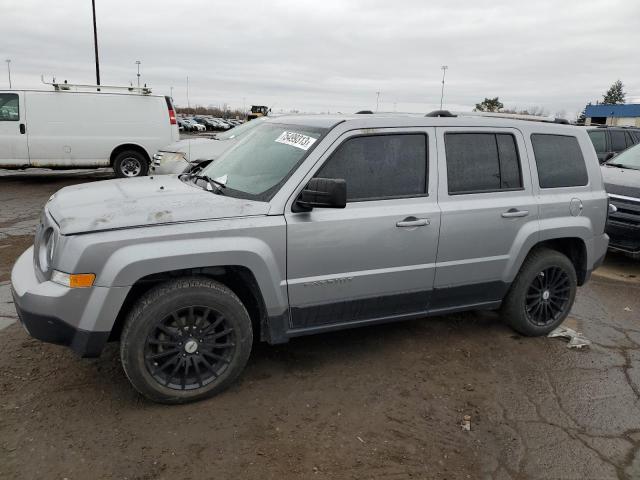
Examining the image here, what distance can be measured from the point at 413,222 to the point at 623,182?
4832 mm

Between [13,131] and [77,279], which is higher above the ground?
[13,131]

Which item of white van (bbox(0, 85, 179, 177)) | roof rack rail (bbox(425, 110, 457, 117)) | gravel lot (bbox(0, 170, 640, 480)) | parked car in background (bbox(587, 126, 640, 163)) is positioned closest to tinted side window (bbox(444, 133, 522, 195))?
roof rack rail (bbox(425, 110, 457, 117))

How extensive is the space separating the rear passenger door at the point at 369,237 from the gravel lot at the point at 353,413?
50 centimetres

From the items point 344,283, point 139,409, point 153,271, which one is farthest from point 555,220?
point 139,409

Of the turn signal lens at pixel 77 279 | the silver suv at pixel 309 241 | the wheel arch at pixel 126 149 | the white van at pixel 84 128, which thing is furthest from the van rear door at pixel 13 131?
the turn signal lens at pixel 77 279

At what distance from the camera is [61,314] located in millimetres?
2875

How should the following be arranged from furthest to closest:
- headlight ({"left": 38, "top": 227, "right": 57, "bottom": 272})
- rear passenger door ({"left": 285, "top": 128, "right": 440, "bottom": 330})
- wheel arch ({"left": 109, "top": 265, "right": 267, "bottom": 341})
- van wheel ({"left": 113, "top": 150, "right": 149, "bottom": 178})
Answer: van wheel ({"left": 113, "top": 150, "right": 149, "bottom": 178}), rear passenger door ({"left": 285, "top": 128, "right": 440, "bottom": 330}), wheel arch ({"left": 109, "top": 265, "right": 267, "bottom": 341}), headlight ({"left": 38, "top": 227, "right": 57, "bottom": 272})

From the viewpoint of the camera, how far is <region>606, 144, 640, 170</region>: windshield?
25.1 feet

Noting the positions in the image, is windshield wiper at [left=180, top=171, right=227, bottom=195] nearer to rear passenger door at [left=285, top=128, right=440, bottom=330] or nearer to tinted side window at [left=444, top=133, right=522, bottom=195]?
rear passenger door at [left=285, top=128, right=440, bottom=330]

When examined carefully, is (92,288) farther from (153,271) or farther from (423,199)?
(423,199)

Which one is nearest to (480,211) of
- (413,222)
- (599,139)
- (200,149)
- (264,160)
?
(413,222)

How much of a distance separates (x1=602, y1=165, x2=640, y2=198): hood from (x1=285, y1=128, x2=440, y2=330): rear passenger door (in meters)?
4.27

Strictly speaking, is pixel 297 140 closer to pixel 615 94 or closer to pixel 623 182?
pixel 623 182

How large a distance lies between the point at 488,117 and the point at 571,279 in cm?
160
